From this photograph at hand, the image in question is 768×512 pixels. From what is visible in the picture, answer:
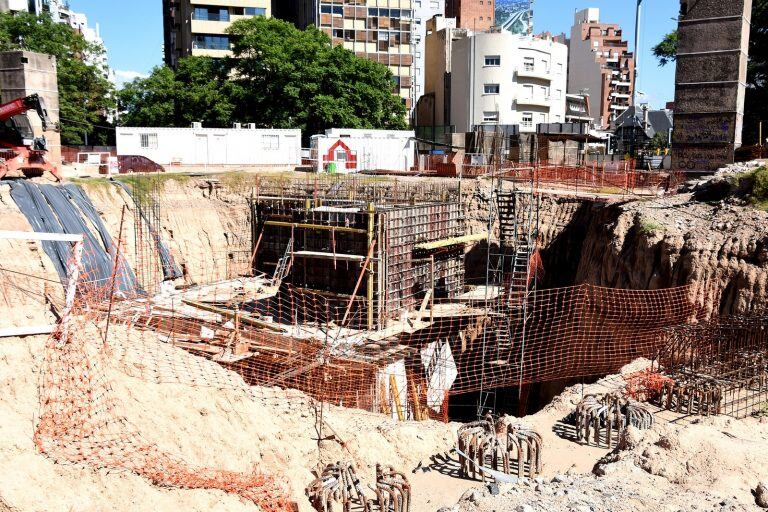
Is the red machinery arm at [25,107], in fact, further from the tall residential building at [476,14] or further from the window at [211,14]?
the tall residential building at [476,14]

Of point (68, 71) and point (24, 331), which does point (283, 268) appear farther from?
point (68, 71)

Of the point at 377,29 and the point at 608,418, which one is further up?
the point at 377,29

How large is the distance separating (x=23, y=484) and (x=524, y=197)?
1711 centimetres

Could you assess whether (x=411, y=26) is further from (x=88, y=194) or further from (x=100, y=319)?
(x=100, y=319)

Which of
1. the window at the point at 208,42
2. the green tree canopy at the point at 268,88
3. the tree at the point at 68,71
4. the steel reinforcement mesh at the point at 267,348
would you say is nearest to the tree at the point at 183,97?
the green tree canopy at the point at 268,88

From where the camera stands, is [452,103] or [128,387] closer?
[128,387]

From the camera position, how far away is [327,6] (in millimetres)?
51219

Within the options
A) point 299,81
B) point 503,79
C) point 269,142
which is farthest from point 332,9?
point 269,142

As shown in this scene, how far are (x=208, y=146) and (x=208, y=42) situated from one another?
18.1 meters

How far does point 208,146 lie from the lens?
31.5m

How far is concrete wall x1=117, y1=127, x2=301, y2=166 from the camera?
1211 inches

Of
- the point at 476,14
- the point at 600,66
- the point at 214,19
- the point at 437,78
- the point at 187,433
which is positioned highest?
the point at 476,14

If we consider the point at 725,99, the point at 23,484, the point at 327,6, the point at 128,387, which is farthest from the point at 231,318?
the point at 327,6

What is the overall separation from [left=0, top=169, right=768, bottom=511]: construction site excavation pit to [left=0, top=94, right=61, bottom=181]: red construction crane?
6.14 ft
